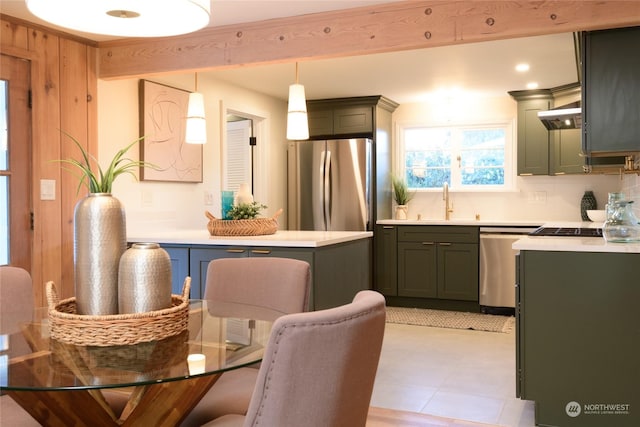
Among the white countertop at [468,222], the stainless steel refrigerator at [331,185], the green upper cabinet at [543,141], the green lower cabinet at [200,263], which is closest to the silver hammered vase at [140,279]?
the green lower cabinet at [200,263]

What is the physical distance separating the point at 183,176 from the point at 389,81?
209 centimetres

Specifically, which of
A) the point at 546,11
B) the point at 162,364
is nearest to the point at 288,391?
the point at 162,364

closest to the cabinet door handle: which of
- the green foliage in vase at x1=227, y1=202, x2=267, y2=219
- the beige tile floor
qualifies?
the green foliage in vase at x1=227, y1=202, x2=267, y2=219

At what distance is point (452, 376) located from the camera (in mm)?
3486

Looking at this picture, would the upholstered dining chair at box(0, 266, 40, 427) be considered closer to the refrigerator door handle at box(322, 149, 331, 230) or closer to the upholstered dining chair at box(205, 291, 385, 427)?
the upholstered dining chair at box(205, 291, 385, 427)

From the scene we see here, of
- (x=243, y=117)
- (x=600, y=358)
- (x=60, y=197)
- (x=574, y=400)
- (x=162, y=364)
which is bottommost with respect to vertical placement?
(x=574, y=400)

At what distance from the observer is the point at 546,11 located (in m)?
2.80

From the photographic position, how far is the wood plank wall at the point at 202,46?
9.34ft

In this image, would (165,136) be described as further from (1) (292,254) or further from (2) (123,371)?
(2) (123,371)

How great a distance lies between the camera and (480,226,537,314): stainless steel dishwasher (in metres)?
5.33

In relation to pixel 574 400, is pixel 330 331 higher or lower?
higher

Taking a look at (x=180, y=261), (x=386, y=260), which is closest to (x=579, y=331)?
(x=180, y=261)

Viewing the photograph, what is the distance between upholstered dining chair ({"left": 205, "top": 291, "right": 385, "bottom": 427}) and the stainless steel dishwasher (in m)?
4.58

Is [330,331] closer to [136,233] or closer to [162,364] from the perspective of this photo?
[162,364]
